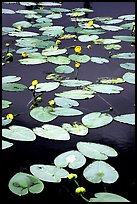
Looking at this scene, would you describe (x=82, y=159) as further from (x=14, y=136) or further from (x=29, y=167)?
(x=14, y=136)

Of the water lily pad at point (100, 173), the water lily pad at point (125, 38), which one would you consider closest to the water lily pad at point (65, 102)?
the water lily pad at point (100, 173)

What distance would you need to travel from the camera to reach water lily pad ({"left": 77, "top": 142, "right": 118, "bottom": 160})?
1304 mm

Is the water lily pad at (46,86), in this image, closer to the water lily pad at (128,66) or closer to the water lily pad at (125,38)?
the water lily pad at (128,66)

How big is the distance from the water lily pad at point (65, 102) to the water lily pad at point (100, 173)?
409mm

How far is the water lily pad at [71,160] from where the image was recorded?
4.15 feet

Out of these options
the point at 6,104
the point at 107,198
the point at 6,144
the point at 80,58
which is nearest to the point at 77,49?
the point at 80,58

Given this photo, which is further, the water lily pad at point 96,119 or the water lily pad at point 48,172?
the water lily pad at point 96,119

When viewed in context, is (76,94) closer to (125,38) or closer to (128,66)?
(128,66)

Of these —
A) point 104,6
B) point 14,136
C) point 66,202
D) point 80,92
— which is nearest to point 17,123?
point 14,136

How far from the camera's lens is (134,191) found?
1.21 m

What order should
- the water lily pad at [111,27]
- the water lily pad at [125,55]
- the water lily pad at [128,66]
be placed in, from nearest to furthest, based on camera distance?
the water lily pad at [128,66] < the water lily pad at [125,55] < the water lily pad at [111,27]

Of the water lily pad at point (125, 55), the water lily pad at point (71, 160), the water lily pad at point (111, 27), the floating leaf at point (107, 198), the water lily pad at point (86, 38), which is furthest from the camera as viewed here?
the water lily pad at point (111, 27)

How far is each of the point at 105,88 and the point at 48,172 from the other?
665 millimetres

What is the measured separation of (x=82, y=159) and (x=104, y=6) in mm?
2138
